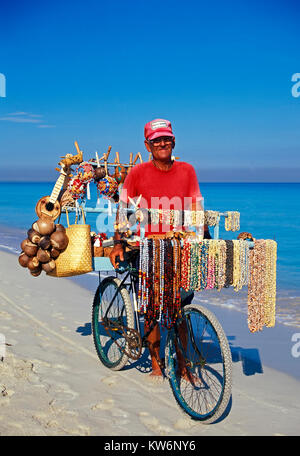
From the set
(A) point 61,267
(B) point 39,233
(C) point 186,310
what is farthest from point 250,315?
(B) point 39,233

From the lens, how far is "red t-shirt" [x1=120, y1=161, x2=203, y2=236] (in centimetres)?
473

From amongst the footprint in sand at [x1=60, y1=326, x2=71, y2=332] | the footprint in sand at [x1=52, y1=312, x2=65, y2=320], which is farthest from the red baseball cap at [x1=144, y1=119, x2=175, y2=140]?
the footprint in sand at [x1=52, y1=312, x2=65, y2=320]

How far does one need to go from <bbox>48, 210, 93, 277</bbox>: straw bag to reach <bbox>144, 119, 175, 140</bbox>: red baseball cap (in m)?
1.15

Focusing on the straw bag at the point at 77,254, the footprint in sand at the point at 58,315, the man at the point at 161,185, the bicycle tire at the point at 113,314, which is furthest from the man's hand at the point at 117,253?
the footprint in sand at the point at 58,315

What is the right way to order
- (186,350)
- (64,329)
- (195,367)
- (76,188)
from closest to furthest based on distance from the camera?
(186,350)
(195,367)
(76,188)
(64,329)

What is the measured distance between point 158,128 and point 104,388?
8.59ft

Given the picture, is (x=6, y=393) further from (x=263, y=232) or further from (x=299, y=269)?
(x=263, y=232)

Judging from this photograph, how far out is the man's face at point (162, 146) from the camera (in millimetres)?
4570

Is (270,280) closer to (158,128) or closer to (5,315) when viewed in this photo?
(158,128)

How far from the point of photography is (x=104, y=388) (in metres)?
4.81

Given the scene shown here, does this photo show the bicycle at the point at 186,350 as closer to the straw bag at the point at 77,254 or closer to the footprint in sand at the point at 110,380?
the footprint in sand at the point at 110,380

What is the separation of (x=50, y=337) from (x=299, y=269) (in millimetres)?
11894

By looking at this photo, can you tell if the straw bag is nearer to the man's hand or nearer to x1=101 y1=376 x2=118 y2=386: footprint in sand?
the man's hand

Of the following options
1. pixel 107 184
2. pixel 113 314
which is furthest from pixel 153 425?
pixel 107 184
